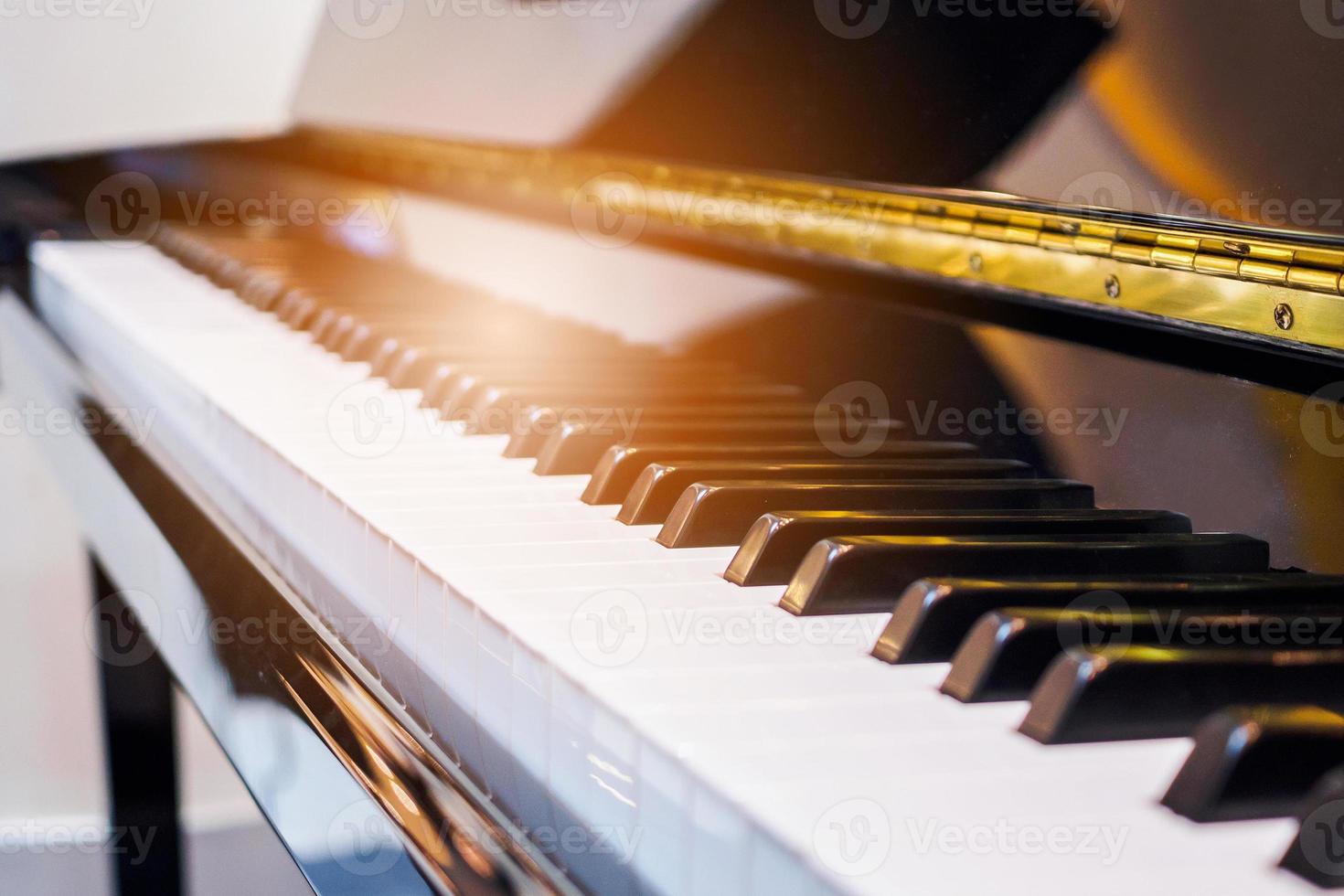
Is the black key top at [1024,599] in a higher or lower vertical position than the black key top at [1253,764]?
higher

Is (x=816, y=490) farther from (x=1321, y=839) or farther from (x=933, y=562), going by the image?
(x=1321, y=839)

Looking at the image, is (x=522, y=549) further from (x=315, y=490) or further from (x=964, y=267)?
(x=964, y=267)

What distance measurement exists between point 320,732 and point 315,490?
206mm

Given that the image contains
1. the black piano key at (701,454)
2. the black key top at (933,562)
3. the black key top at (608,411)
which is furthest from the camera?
the black key top at (608,411)

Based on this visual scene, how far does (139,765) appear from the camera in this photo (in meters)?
2.19

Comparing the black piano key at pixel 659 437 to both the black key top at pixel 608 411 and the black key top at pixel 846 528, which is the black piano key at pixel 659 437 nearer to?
the black key top at pixel 608 411

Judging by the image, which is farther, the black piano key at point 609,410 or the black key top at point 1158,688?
the black piano key at point 609,410

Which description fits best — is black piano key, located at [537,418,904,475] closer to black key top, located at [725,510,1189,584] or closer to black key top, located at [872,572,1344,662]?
black key top, located at [725,510,1189,584]

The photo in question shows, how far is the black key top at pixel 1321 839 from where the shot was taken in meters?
0.38

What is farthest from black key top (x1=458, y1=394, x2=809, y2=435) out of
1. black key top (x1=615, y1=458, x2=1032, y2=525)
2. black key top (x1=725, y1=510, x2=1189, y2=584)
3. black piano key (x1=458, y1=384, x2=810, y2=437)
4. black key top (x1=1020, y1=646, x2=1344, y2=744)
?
black key top (x1=1020, y1=646, x2=1344, y2=744)

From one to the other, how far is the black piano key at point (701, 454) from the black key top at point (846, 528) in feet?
0.56

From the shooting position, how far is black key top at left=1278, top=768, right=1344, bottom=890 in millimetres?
384

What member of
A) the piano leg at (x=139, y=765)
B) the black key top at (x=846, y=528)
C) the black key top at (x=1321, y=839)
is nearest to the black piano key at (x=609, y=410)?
the black key top at (x=846, y=528)

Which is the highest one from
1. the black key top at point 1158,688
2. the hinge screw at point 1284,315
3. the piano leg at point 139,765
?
the hinge screw at point 1284,315
